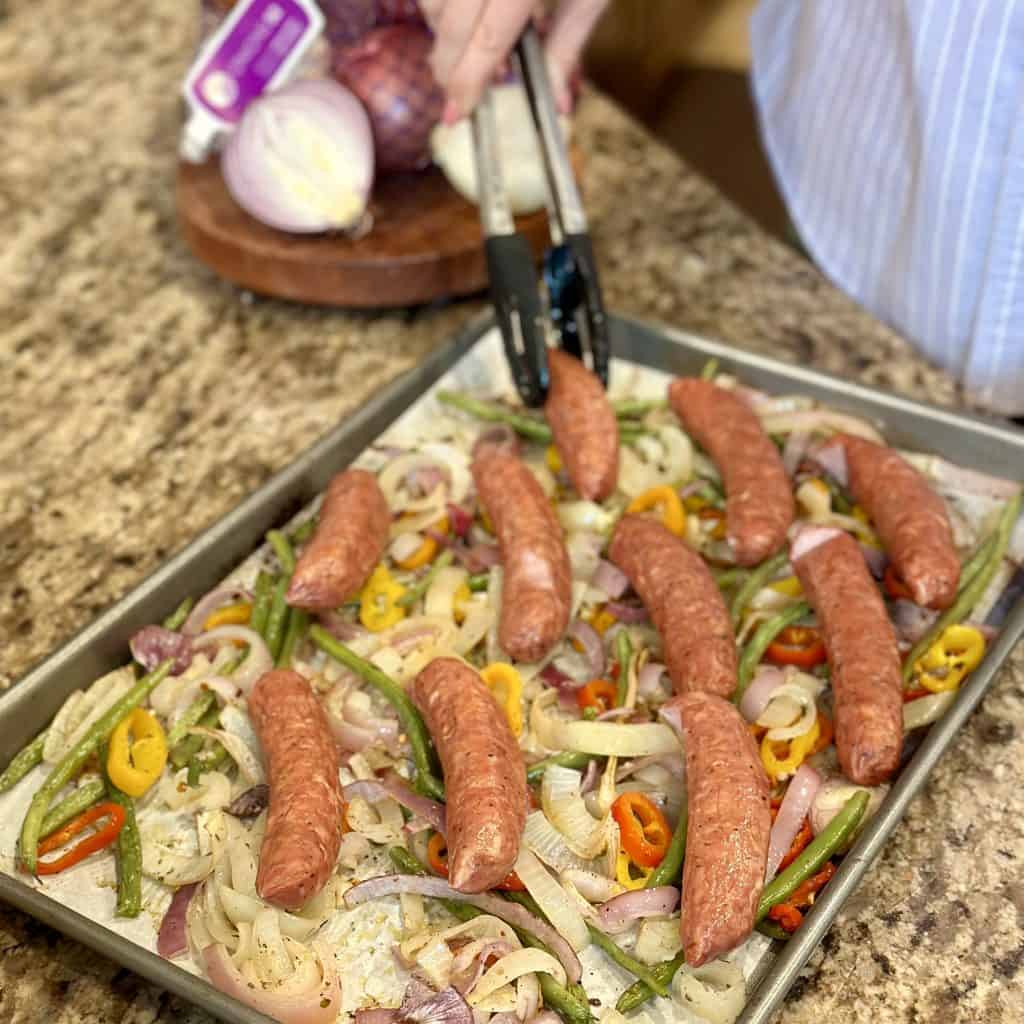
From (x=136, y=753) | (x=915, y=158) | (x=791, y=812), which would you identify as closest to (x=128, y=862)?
(x=136, y=753)

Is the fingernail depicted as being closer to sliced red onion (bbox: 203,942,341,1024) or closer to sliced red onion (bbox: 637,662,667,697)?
sliced red onion (bbox: 637,662,667,697)

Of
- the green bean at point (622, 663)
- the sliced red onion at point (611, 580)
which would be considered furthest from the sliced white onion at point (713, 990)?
the sliced red onion at point (611, 580)

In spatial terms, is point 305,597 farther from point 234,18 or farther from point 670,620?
point 234,18

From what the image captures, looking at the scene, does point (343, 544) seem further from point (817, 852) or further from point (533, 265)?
point (817, 852)

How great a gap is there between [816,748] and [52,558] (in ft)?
4.57

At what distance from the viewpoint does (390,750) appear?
1.88 metres

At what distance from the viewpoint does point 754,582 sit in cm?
209

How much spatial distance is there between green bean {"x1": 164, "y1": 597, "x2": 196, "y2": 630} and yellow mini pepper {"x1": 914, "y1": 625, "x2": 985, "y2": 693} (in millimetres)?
1158

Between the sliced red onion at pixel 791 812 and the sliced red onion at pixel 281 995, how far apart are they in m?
0.58

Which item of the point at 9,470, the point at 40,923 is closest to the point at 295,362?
the point at 9,470

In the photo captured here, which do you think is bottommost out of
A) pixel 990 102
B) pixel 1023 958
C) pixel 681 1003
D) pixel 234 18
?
pixel 1023 958

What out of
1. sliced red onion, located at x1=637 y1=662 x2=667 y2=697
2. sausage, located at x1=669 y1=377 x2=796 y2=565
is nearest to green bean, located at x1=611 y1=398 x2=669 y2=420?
sausage, located at x1=669 y1=377 x2=796 y2=565

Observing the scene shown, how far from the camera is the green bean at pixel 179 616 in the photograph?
205 cm

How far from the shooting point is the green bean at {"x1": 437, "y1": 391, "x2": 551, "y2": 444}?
95.7 inches
